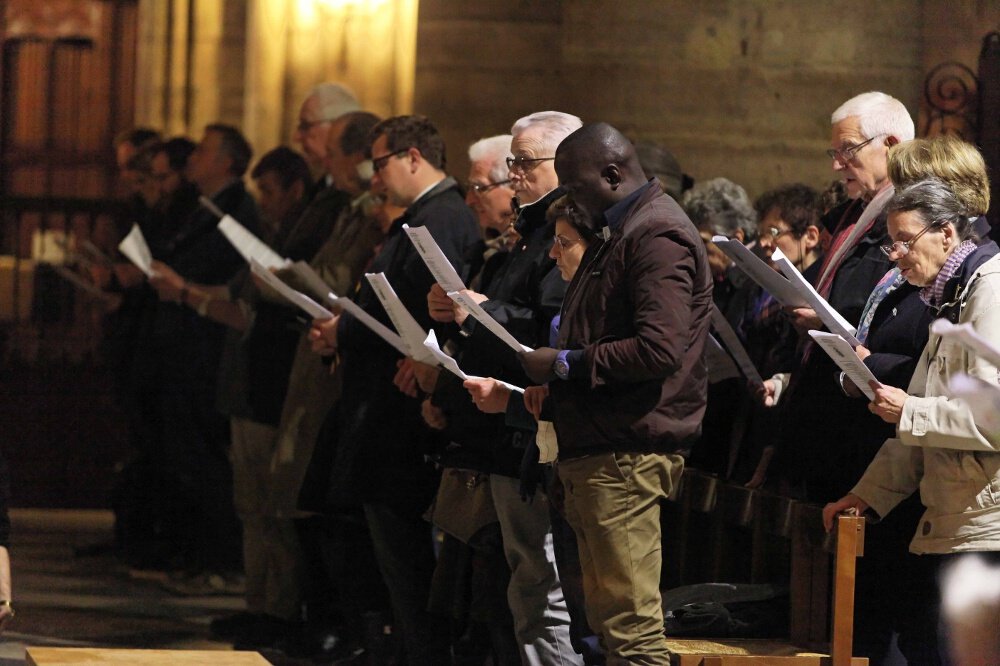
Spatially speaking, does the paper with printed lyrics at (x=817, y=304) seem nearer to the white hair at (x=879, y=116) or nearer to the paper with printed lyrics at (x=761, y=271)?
the paper with printed lyrics at (x=761, y=271)

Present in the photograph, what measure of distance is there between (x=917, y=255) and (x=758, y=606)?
1136mm

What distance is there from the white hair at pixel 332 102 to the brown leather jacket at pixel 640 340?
373 centimetres

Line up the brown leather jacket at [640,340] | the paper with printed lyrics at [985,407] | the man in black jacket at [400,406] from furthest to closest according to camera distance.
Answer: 1. the man in black jacket at [400,406]
2. the brown leather jacket at [640,340]
3. the paper with printed lyrics at [985,407]

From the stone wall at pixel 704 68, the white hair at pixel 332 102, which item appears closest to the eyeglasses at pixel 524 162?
the white hair at pixel 332 102

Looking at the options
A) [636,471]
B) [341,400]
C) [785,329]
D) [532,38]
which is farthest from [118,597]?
[636,471]

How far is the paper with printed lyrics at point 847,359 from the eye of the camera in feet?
13.7

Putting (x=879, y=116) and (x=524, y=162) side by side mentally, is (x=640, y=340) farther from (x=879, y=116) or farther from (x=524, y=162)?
(x=879, y=116)

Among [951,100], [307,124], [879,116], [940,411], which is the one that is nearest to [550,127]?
[879,116]

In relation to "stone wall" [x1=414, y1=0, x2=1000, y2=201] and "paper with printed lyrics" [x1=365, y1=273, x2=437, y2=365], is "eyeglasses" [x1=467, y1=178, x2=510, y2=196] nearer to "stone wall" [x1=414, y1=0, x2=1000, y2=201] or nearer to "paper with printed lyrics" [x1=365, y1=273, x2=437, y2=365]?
"paper with printed lyrics" [x1=365, y1=273, x2=437, y2=365]

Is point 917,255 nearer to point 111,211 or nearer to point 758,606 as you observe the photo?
point 758,606

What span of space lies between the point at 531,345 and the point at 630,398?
76 cm

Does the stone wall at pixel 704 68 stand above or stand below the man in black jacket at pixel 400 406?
above

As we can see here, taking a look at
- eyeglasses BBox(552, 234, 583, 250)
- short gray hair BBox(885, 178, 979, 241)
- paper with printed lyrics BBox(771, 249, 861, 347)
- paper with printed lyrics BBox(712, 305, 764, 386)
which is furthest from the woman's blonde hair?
eyeglasses BBox(552, 234, 583, 250)

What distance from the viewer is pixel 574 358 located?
4.42 metres
